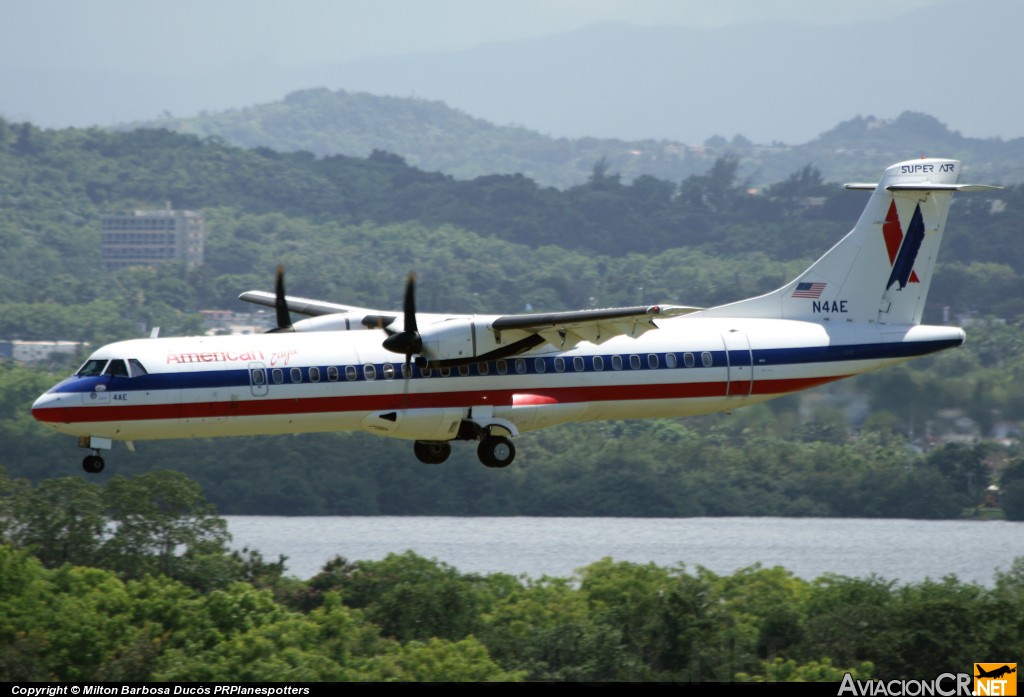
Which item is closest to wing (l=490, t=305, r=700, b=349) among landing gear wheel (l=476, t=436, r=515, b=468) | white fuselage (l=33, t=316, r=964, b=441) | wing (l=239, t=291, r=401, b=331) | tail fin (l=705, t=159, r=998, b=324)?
white fuselage (l=33, t=316, r=964, b=441)

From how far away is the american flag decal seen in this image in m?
35.9

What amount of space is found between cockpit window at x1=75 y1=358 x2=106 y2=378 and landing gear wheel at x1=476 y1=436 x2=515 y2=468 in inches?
298

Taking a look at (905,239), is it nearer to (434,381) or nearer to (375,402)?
(434,381)

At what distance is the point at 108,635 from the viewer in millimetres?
56031

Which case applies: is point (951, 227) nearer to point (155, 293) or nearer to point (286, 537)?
point (155, 293)

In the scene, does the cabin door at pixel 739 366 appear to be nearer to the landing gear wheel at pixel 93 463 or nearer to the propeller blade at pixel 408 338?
the propeller blade at pixel 408 338

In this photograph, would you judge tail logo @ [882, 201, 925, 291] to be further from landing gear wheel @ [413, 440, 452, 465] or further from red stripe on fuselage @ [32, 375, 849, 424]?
landing gear wheel @ [413, 440, 452, 465]

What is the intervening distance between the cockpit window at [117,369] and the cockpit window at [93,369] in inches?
5.6

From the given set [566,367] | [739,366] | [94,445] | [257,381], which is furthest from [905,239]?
[94,445]

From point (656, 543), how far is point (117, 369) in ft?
248

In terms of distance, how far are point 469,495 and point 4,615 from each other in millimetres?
57107

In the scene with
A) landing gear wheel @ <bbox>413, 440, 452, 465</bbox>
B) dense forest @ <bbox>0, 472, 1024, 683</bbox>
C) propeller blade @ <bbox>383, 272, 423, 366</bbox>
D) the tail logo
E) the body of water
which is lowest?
the body of water

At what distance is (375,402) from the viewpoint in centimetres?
3206

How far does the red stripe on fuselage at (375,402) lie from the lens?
101 feet
